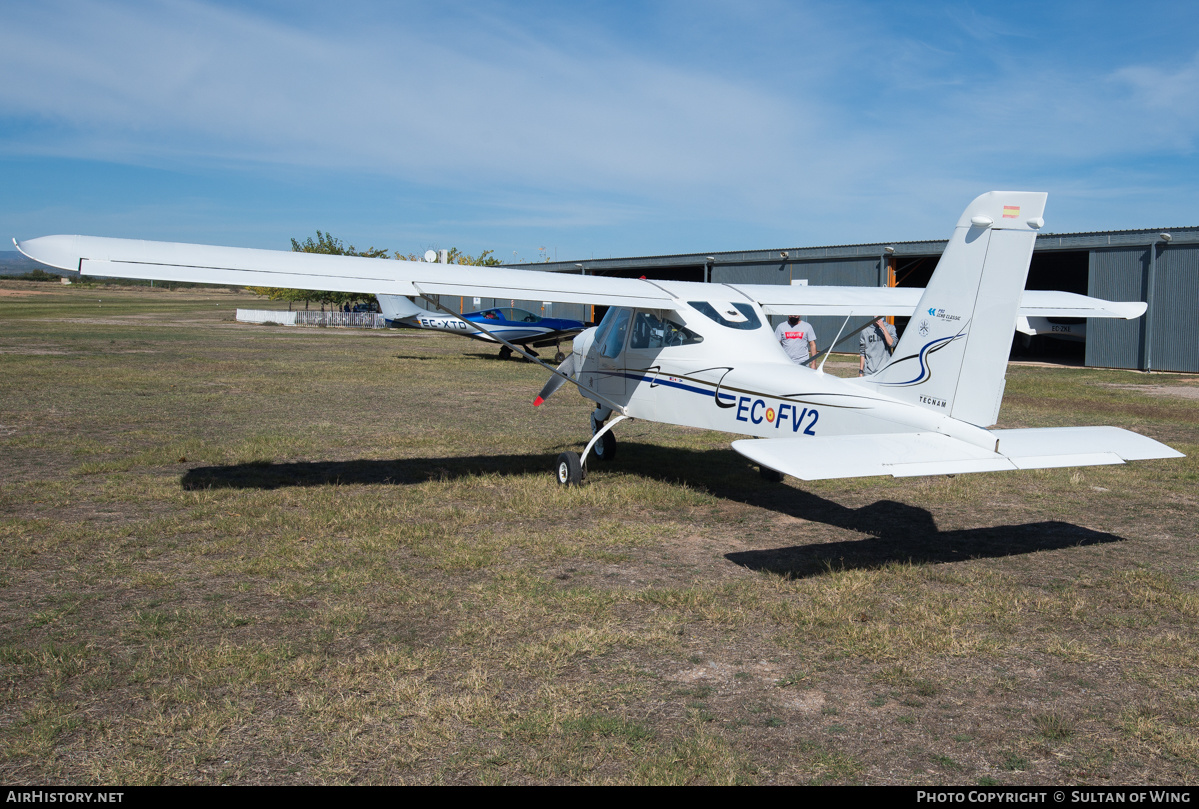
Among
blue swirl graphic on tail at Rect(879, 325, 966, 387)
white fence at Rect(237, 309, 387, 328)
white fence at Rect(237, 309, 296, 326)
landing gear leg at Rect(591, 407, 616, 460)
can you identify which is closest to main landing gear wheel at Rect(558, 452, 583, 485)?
landing gear leg at Rect(591, 407, 616, 460)

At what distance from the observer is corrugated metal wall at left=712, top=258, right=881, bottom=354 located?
30234 millimetres

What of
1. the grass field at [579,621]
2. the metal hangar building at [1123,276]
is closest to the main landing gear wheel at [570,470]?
the grass field at [579,621]

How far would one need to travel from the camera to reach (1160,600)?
5.07 m

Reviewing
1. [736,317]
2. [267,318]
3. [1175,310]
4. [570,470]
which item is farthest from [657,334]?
[267,318]

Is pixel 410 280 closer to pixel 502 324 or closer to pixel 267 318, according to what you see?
pixel 502 324

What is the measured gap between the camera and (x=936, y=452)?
508 centimetres

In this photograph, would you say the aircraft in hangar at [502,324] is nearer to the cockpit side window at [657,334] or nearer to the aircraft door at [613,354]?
the aircraft door at [613,354]

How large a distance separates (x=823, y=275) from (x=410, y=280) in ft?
87.1

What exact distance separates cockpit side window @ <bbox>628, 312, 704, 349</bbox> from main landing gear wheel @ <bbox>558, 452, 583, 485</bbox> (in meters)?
1.32

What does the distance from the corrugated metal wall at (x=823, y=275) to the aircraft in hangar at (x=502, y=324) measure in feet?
29.6

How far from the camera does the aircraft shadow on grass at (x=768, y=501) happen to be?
6.11 meters

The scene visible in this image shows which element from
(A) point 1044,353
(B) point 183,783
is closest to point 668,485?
(B) point 183,783

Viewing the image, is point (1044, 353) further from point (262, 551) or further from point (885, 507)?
point (262, 551)

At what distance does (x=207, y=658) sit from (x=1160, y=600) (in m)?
5.56
